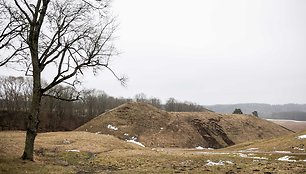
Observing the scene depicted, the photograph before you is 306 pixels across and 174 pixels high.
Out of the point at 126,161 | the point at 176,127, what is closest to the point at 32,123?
the point at 126,161

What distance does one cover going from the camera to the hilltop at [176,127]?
69.4 metres

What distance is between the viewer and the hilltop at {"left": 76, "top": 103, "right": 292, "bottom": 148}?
228 feet

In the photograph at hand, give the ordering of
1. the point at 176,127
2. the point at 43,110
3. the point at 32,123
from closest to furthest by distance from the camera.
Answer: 1. the point at 32,123
2. the point at 176,127
3. the point at 43,110

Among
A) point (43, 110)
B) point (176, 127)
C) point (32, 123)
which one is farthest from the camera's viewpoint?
point (43, 110)

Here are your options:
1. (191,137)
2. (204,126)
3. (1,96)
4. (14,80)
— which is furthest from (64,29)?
(14,80)

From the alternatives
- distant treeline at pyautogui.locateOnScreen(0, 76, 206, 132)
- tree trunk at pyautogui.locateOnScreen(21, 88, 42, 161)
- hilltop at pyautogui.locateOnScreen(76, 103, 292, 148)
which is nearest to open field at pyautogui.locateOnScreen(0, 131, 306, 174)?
tree trunk at pyautogui.locateOnScreen(21, 88, 42, 161)

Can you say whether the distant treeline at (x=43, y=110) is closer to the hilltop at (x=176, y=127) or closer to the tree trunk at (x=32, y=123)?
the hilltop at (x=176, y=127)

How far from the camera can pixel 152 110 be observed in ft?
269

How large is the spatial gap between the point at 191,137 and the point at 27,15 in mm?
60335

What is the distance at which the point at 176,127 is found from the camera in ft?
252

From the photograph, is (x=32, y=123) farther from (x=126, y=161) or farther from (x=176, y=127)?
(x=176, y=127)

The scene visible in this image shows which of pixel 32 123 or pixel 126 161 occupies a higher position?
pixel 32 123

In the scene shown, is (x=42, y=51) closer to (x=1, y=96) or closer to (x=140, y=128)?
(x=140, y=128)

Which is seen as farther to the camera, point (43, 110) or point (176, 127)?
point (43, 110)
